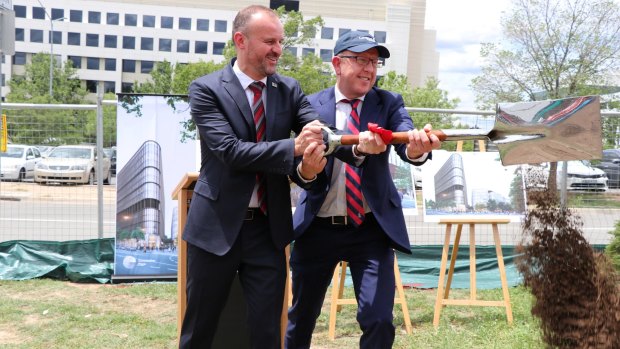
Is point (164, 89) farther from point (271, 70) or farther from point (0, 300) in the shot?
point (271, 70)

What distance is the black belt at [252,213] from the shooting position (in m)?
3.37

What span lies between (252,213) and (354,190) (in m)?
0.72

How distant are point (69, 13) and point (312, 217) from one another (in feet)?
277

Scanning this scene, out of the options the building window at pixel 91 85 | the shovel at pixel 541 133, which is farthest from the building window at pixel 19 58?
the shovel at pixel 541 133

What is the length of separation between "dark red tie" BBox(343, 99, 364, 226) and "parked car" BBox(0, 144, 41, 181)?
18.4 ft

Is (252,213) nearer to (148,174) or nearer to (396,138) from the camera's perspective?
(396,138)

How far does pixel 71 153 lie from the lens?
27.1ft

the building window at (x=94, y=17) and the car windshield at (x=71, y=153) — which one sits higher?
the building window at (x=94, y=17)

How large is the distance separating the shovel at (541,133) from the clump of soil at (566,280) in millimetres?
310

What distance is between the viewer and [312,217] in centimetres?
386

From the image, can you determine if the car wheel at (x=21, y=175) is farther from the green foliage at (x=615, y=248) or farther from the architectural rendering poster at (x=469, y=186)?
the green foliage at (x=615, y=248)

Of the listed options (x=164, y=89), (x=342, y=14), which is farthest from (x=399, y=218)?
(x=342, y=14)

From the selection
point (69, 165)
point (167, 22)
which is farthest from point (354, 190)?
point (167, 22)

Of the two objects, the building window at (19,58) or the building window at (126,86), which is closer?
the building window at (19,58)
